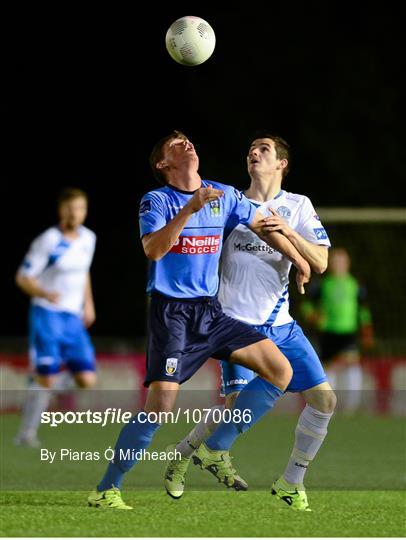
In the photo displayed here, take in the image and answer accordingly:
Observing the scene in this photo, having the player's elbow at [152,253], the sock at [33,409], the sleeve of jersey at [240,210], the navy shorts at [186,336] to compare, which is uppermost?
the sleeve of jersey at [240,210]

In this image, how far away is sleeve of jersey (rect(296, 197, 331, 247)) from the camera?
7.75 m

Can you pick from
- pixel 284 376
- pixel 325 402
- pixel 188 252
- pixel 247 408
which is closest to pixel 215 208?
pixel 188 252

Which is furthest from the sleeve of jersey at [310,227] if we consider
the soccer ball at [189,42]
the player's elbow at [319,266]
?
the soccer ball at [189,42]

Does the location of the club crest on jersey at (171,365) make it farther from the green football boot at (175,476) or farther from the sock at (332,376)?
the sock at (332,376)

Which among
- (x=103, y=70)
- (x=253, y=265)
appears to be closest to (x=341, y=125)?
(x=103, y=70)

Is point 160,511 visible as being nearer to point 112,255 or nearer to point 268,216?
point 268,216

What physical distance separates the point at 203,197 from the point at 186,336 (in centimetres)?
84

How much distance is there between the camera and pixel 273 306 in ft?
25.8

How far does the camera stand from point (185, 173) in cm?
727

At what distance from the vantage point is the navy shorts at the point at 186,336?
7023 mm

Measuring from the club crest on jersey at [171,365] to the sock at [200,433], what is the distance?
82 centimetres

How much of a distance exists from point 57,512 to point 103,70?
23.5 metres

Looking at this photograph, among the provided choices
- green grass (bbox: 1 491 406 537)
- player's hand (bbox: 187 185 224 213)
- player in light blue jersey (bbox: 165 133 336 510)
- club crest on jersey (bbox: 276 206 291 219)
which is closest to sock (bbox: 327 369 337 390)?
green grass (bbox: 1 491 406 537)

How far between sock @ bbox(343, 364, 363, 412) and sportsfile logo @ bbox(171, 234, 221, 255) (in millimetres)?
9489
